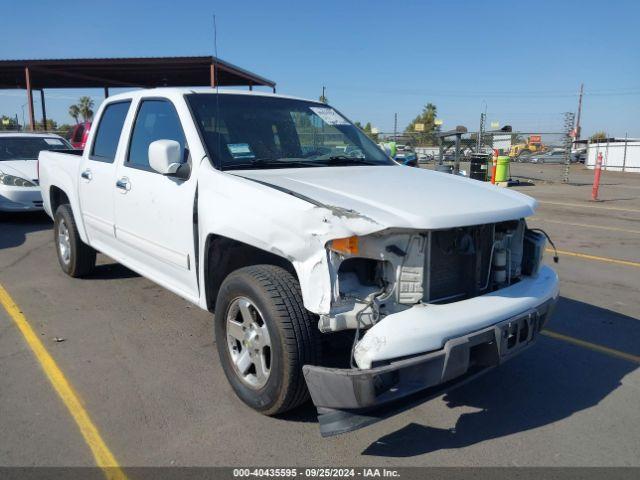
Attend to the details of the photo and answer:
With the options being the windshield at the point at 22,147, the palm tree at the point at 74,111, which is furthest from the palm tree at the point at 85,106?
the windshield at the point at 22,147

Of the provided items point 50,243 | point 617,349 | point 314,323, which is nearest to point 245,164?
point 314,323

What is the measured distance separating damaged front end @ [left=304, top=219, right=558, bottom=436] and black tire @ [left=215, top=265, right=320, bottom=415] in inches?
7.2

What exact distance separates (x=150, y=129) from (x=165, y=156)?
0.96 meters

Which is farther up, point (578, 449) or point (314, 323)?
point (314, 323)

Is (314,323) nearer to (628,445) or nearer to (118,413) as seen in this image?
(118,413)

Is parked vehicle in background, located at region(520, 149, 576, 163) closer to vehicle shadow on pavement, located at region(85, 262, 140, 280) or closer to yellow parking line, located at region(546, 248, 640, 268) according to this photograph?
yellow parking line, located at region(546, 248, 640, 268)

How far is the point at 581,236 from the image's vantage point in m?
9.20

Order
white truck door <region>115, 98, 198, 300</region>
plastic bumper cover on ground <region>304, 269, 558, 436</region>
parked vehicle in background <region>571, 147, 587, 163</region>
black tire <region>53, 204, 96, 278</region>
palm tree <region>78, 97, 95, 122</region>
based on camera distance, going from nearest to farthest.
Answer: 1. plastic bumper cover on ground <region>304, 269, 558, 436</region>
2. white truck door <region>115, 98, 198, 300</region>
3. black tire <region>53, 204, 96, 278</region>
4. parked vehicle in background <region>571, 147, 587, 163</region>
5. palm tree <region>78, 97, 95, 122</region>

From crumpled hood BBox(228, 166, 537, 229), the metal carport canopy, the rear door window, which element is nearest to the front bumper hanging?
crumpled hood BBox(228, 166, 537, 229)

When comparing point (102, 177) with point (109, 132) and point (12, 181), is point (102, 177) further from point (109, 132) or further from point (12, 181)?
point (12, 181)

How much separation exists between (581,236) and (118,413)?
8318mm

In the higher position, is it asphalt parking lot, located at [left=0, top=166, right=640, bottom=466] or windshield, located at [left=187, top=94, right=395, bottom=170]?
windshield, located at [left=187, top=94, right=395, bottom=170]

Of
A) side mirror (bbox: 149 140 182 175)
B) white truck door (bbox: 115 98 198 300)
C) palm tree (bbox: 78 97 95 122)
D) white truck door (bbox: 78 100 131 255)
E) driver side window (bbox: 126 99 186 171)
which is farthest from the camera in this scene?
palm tree (bbox: 78 97 95 122)

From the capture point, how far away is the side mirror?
3480 millimetres
